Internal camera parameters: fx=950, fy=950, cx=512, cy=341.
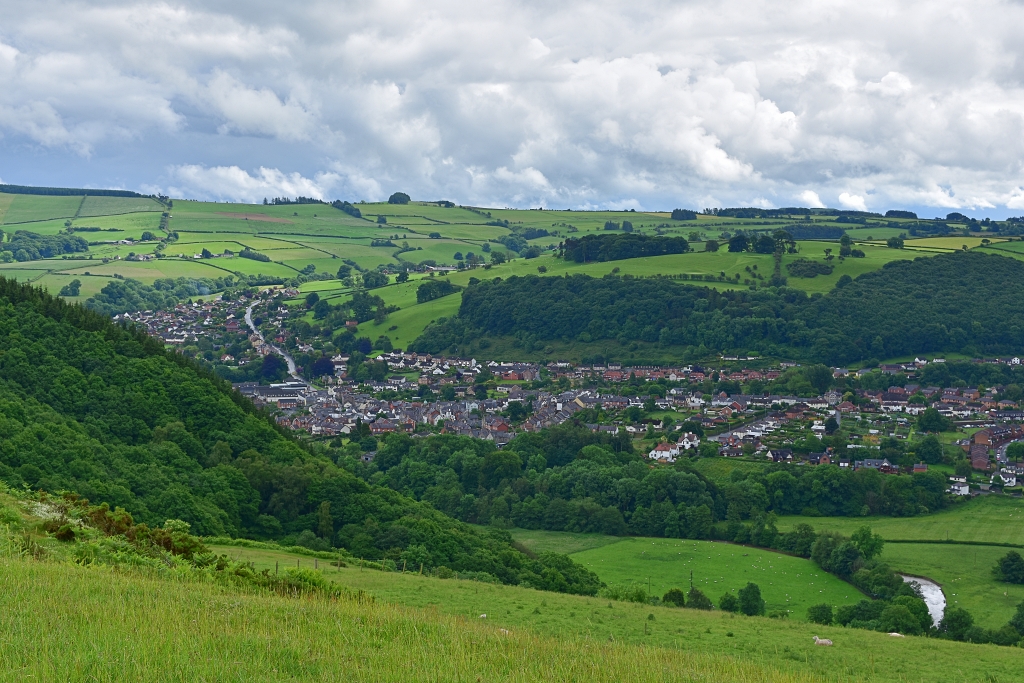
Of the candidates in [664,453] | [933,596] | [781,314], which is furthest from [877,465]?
[781,314]

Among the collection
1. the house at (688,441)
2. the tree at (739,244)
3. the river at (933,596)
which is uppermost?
the tree at (739,244)

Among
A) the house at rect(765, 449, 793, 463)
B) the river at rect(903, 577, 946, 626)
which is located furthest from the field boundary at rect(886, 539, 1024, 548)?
the house at rect(765, 449, 793, 463)

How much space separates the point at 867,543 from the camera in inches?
1850

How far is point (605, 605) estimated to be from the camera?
78.7 feet

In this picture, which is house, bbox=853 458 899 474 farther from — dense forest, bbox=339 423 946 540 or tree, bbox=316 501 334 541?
tree, bbox=316 501 334 541

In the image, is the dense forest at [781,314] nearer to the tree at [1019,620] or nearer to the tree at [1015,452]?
the tree at [1015,452]

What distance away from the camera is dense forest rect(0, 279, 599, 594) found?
31.6 metres

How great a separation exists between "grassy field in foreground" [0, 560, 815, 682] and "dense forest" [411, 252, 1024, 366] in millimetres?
99141

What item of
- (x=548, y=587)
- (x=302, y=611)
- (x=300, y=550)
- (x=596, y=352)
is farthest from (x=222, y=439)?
(x=596, y=352)

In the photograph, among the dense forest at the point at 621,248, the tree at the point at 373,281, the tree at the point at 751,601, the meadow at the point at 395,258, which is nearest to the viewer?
the tree at the point at 751,601

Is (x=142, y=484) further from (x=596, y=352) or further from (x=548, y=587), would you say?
(x=596, y=352)

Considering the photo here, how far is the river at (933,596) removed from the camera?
4059 cm

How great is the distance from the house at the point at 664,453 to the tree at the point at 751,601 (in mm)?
27698

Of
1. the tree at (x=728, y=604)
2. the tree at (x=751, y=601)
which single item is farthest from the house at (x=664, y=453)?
the tree at (x=728, y=604)
